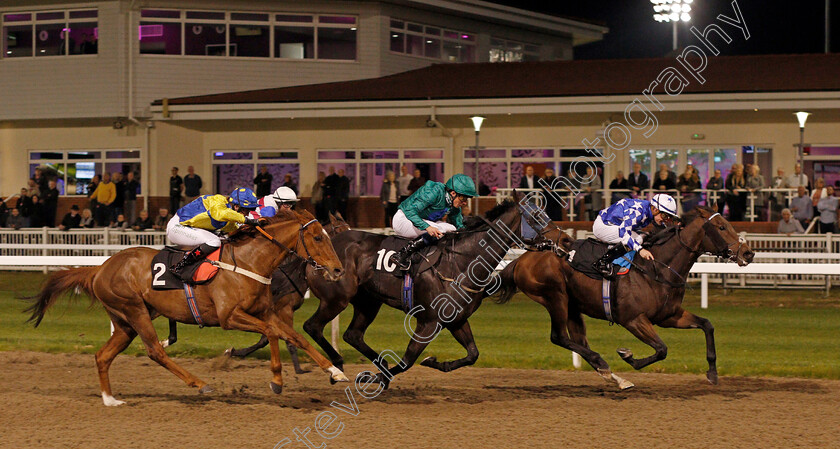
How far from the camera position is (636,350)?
31.4ft

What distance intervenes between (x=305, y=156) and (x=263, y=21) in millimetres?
3322

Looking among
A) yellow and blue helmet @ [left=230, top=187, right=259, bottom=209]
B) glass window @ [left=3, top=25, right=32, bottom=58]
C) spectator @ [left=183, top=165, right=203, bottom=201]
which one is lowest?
yellow and blue helmet @ [left=230, top=187, right=259, bottom=209]

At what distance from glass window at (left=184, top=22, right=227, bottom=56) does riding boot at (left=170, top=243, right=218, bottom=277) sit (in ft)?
52.8

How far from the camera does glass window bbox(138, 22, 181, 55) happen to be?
22.0 meters

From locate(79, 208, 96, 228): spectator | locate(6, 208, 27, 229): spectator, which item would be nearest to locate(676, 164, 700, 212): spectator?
locate(79, 208, 96, 228): spectator

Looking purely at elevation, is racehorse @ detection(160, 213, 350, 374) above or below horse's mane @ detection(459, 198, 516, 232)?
below

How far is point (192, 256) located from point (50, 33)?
17.3 meters

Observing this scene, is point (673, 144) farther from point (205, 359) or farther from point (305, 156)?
point (205, 359)

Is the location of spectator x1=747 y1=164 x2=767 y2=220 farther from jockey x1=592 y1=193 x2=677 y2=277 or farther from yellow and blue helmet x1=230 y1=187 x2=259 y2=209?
yellow and blue helmet x1=230 y1=187 x2=259 y2=209

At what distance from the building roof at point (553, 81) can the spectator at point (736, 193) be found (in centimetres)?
244

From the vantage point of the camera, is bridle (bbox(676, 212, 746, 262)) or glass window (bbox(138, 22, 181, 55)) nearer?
bridle (bbox(676, 212, 746, 262))

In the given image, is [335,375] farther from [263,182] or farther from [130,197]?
[130,197]

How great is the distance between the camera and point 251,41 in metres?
22.6

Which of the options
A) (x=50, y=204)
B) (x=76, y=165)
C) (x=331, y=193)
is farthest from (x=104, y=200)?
(x=331, y=193)
